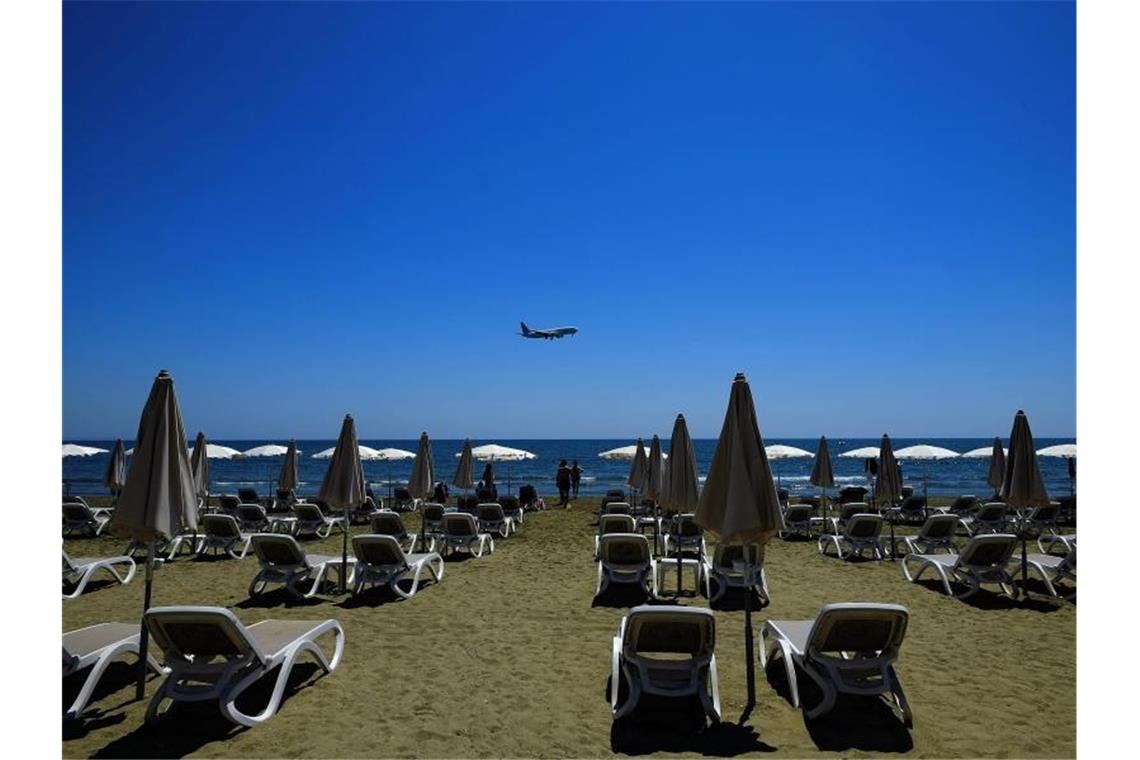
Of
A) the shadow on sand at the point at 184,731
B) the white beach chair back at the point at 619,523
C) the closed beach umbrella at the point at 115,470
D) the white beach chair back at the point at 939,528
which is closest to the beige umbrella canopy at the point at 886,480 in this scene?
the white beach chair back at the point at 939,528

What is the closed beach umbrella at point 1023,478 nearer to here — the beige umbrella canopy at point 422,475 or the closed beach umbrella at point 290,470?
the beige umbrella canopy at point 422,475

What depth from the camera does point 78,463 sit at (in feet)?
203

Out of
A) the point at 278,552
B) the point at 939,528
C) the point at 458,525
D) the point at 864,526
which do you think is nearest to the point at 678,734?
the point at 278,552

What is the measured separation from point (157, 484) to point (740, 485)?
4.42 metres

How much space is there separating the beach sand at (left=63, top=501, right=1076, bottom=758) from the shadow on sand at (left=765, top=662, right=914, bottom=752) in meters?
0.02

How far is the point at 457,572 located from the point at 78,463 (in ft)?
227

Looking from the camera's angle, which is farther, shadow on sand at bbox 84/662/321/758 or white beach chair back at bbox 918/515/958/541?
white beach chair back at bbox 918/515/958/541

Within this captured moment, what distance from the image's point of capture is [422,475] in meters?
12.0

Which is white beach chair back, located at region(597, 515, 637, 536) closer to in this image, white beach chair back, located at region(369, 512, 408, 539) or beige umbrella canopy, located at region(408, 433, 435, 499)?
beige umbrella canopy, located at region(408, 433, 435, 499)

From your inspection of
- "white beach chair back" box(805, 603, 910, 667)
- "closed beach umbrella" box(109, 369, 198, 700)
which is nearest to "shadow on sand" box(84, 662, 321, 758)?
"closed beach umbrella" box(109, 369, 198, 700)

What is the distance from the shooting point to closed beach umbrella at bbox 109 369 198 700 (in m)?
4.82

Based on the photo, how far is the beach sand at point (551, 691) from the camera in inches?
167
